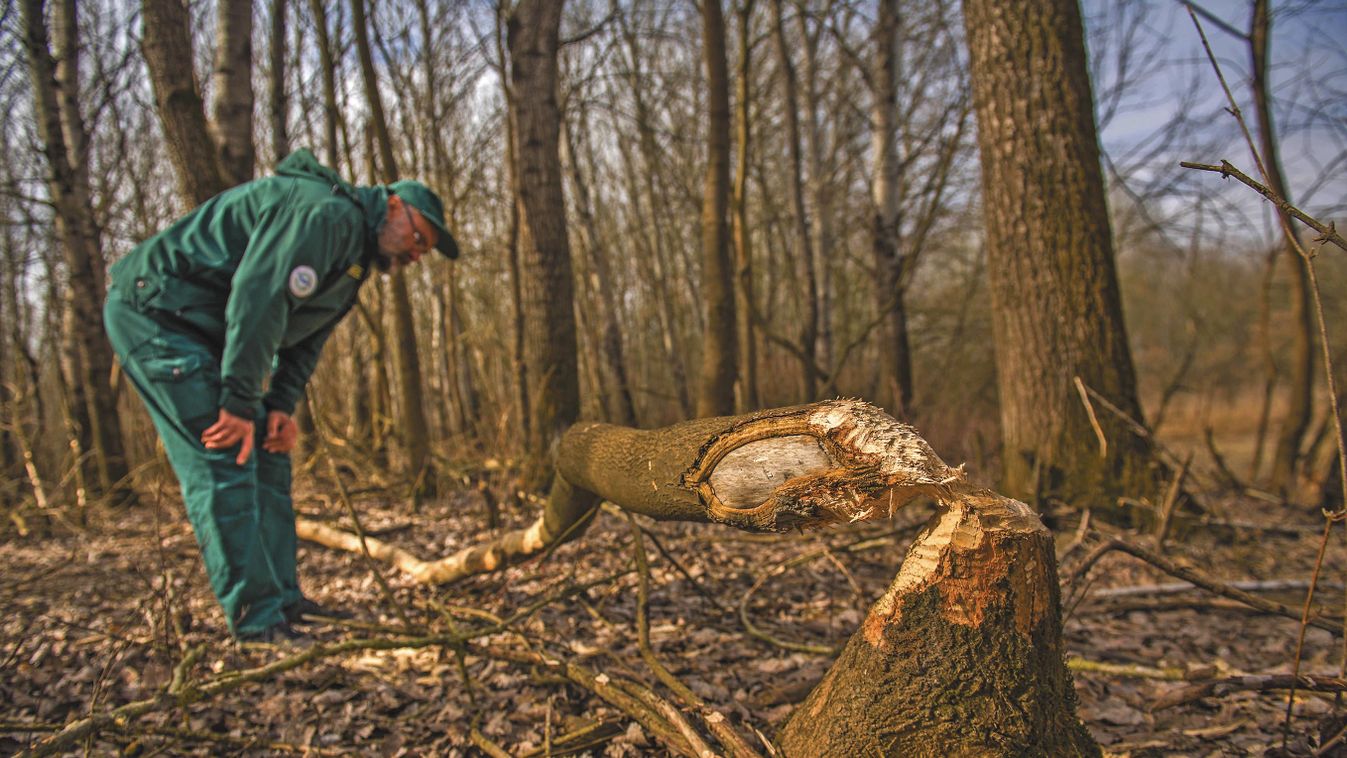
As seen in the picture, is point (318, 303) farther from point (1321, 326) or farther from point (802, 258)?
point (802, 258)

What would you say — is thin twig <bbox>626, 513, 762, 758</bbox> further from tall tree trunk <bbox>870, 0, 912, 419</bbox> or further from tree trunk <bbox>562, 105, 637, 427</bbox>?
tall tree trunk <bbox>870, 0, 912, 419</bbox>

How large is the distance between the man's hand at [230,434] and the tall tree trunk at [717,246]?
9.37 ft

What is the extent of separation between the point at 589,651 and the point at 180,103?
13.8ft

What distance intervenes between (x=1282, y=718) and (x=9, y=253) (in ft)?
67.1

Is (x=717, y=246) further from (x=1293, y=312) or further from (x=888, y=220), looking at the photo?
(x=1293, y=312)

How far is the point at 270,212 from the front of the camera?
259 cm

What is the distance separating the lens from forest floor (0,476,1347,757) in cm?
186

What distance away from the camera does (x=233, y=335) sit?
8.05ft

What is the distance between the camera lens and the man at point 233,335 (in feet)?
8.24

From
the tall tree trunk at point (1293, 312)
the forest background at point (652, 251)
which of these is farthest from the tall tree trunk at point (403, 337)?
the tall tree trunk at point (1293, 312)

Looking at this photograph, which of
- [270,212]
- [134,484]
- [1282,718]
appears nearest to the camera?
[1282,718]

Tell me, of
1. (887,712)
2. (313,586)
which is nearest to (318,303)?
(313,586)

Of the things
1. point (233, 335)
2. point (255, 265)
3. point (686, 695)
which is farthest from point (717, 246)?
point (686, 695)

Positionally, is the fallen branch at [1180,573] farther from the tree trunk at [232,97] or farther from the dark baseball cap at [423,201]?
the tree trunk at [232,97]
